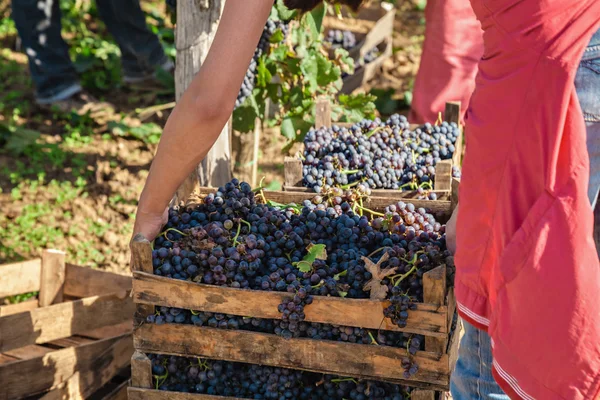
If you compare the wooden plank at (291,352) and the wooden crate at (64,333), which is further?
the wooden crate at (64,333)

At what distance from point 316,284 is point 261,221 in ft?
0.95

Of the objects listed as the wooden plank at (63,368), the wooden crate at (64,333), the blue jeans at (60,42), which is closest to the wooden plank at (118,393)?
the wooden crate at (64,333)

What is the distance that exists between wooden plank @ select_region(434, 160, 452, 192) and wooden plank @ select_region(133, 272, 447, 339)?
70 centimetres

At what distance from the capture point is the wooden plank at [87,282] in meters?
2.99

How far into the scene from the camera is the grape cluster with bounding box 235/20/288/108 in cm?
329

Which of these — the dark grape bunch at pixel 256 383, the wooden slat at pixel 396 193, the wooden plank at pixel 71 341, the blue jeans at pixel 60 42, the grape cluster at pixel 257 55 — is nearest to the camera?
the dark grape bunch at pixel 256 383

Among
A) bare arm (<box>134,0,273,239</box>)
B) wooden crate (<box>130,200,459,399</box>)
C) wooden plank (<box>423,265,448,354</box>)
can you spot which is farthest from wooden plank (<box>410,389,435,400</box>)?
bare arm (<box>134,0,273,239</box>)

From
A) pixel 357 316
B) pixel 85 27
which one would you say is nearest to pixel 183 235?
pixel 357 316

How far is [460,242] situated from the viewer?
160 cm

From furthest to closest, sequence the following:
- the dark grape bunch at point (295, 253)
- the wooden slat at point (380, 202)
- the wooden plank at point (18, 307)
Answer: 1. the wooden plank at point (18, 307)
2. the wooden slat at point (380, 202)
3. the dark grape bunch at point (295, 253)

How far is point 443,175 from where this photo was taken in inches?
98.0

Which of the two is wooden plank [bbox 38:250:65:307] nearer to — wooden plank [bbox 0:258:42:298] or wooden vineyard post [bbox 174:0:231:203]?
wooden plank [bbox 0:258:42:298]

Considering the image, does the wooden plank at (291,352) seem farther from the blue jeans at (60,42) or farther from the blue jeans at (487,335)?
the blue jeans at (60,42)

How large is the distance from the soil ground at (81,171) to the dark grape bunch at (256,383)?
1546mm
